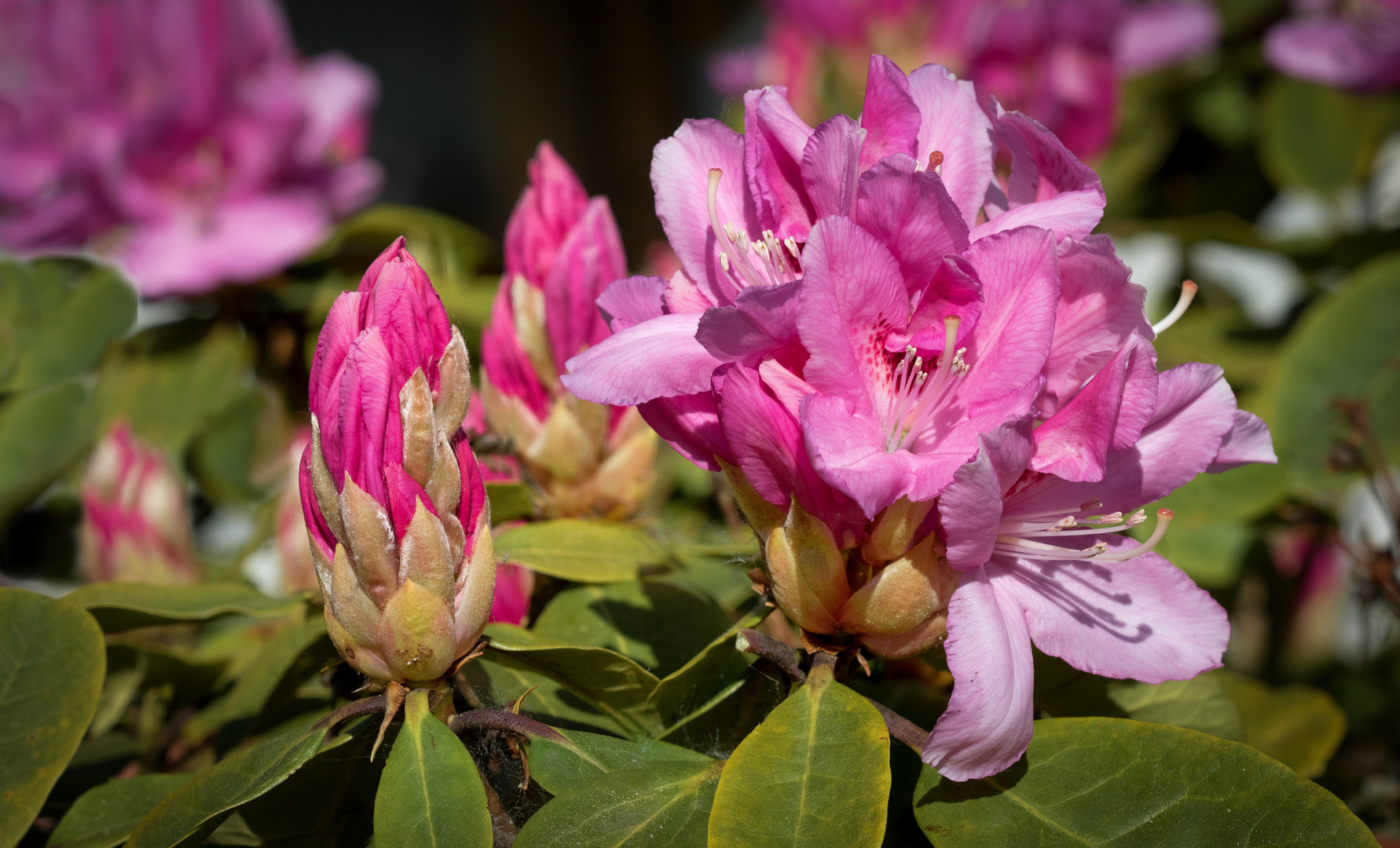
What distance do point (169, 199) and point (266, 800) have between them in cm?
96

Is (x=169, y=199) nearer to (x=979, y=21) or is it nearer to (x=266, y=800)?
(x=266, y=800)

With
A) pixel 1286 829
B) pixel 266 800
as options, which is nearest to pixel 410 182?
pixel 266 800

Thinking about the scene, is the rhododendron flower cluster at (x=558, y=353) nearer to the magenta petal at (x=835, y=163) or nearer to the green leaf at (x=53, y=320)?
the magenta petal at (x=835, y=163)

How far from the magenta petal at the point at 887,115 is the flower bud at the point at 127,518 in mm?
901

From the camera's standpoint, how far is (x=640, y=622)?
0.69 metres

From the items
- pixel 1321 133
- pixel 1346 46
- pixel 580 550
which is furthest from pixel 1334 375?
pixel 580 550

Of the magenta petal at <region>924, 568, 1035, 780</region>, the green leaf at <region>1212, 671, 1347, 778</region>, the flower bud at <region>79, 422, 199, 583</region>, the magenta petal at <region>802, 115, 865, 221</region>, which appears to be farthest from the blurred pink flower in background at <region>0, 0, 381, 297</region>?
the green leaf at <region>1212, 671, 1347, 778</region>

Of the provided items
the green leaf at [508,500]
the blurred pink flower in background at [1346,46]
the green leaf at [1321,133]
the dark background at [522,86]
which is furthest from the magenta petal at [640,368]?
the dark background at [522,86]

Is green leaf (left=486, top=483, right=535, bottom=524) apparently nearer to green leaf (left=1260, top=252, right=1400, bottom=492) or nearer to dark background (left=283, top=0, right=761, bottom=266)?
green leaf (left=1260, top=252, right=1400, bottom=492)

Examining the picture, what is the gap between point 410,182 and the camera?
3.98m

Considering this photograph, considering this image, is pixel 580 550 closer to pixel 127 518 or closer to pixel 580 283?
pixel 580 283

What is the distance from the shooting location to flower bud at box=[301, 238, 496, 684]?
0.51 meters

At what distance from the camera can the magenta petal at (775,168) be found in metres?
0.55

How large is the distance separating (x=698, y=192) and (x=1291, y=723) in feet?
2.43
